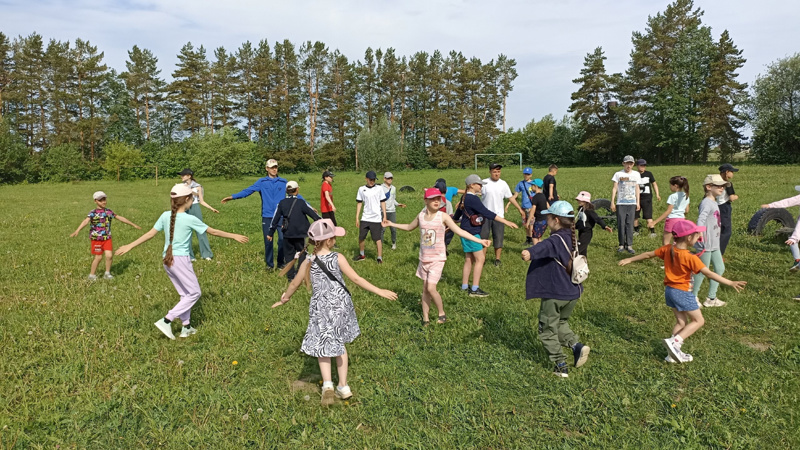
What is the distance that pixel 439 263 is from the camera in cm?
659

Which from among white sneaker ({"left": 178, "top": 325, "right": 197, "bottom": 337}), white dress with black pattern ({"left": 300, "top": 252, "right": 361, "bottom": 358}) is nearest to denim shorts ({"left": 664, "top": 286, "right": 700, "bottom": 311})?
white dress with black pattern ({"left": 300, "top": 252, "right": 361, "bottom": 358})

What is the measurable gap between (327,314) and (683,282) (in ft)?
13.8

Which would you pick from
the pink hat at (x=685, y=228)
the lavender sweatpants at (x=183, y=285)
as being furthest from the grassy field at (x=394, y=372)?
the pink hat at (x=685, y=228)

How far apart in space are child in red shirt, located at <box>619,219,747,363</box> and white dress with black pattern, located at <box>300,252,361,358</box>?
380 cm

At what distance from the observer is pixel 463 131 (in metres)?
73.1

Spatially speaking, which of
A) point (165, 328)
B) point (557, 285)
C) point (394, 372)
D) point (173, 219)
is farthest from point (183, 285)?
point (557, 285)

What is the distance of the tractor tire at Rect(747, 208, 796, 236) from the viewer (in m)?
12.3

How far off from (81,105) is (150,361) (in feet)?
223

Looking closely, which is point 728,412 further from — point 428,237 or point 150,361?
point 150,361

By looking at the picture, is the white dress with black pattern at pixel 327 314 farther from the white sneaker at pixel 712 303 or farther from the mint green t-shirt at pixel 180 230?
the white sneaker at pixel 712 303

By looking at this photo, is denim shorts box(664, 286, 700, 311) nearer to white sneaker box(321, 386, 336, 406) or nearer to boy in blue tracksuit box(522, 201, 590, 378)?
boy in blue tracksuit box(522, 201, 590, 378)

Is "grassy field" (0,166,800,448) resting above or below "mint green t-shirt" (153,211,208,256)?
below

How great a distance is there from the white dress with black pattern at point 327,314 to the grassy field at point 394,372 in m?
0.61

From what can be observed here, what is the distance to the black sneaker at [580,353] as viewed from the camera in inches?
205
